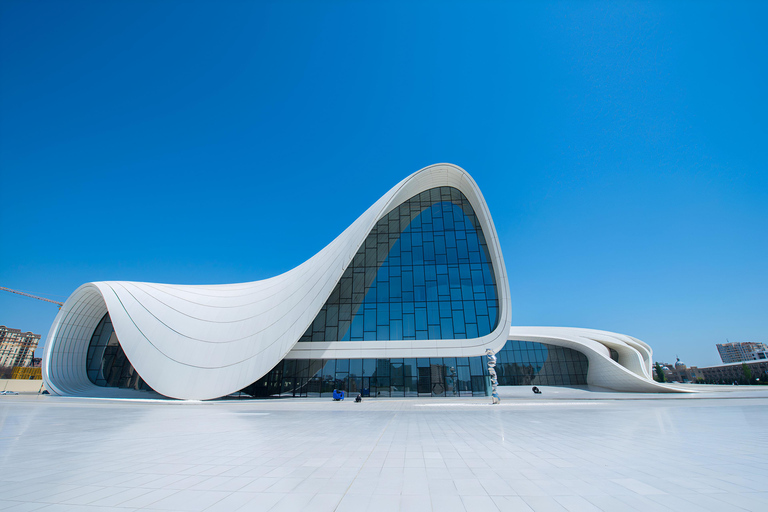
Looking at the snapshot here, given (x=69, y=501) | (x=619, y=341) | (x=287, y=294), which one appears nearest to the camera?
(x=69, y=501)

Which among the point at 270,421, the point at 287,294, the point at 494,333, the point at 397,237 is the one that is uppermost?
the point at 397,237

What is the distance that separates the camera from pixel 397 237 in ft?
87.4

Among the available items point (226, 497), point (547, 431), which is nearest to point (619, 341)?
point (547, 431)

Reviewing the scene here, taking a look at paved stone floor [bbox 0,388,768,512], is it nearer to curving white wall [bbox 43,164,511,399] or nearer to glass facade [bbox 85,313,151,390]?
curving white wall [bbox 43,164,511,399]

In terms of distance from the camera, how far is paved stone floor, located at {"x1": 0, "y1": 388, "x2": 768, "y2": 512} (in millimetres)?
3820

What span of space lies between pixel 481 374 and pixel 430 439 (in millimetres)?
16874

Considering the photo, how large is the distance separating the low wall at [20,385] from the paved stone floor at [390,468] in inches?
1363

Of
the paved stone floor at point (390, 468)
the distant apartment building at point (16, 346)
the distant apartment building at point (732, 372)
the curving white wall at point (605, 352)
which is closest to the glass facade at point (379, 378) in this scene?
the paved stone floor at point (390, 468)

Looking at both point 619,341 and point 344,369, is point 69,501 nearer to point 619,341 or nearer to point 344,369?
point 344,369

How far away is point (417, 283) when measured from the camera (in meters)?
25.1

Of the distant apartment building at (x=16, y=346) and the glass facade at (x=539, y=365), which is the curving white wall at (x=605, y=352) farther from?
the distant apartment building at (x=16, y=346)

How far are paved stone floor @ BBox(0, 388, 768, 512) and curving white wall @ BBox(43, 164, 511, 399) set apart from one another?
1195cm

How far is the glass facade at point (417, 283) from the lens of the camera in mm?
23938

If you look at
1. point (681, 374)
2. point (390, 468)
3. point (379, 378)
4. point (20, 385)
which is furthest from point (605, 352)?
point (681, 374)
